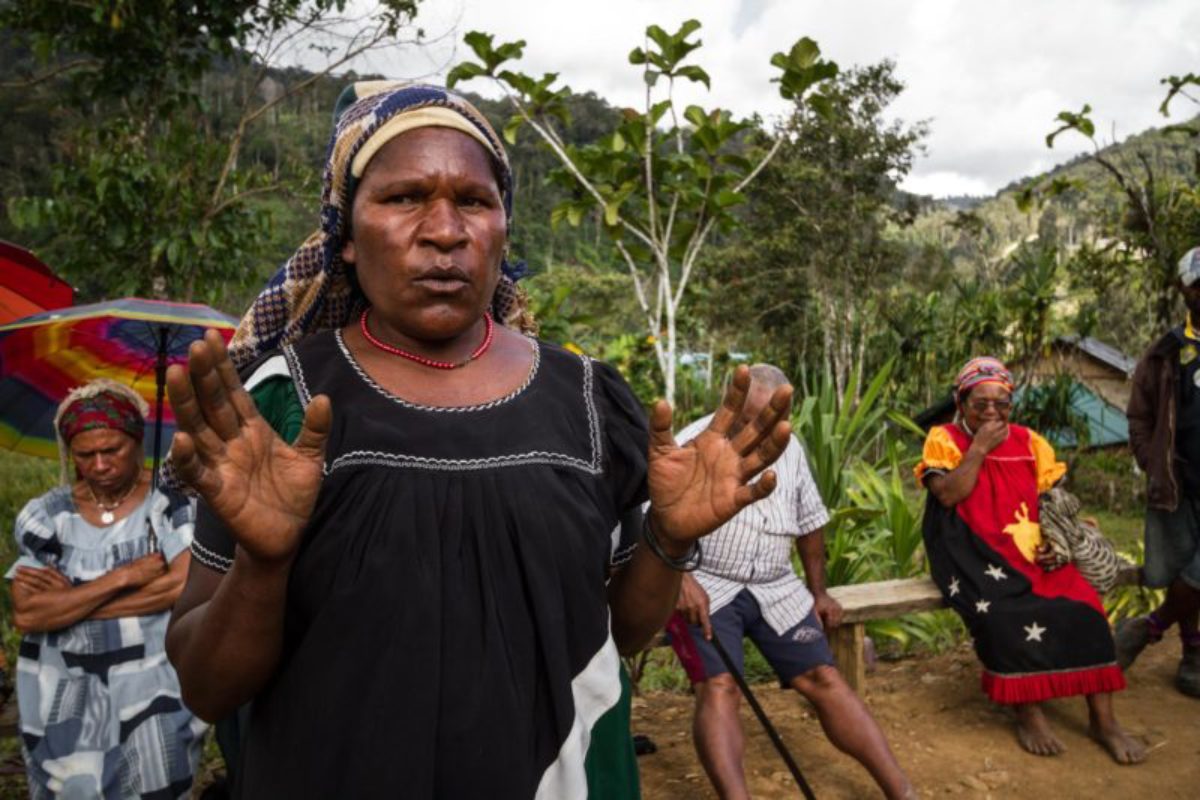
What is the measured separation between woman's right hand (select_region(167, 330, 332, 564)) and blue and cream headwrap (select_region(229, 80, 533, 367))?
0.37m

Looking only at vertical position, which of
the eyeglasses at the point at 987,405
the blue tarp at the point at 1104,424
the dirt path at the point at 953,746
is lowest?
the dirt path at the point at 953,746

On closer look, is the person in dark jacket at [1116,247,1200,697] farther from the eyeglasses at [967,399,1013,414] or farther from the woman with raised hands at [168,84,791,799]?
the woman with raised hands at [168,84,791,799]

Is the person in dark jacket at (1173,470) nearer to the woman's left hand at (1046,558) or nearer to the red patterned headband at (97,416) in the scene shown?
the woman's left hand at (1046,558)

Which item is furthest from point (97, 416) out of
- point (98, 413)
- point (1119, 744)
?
point (1119, 744)

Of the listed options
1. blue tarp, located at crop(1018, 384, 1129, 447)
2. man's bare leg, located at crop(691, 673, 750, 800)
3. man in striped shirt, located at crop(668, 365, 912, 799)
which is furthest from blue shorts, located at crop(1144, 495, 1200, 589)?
blue tarp, located at crop(1018, 384, 1129, 447)

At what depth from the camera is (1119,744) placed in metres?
3.69

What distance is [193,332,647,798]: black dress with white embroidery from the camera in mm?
1048

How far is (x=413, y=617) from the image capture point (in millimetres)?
1048

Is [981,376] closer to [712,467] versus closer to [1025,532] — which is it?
[1025,532]

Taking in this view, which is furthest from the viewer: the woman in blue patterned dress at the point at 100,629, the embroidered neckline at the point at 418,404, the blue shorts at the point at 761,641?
the blue shorts at the point at 761,641

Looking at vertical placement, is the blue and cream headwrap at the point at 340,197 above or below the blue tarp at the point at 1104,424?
above

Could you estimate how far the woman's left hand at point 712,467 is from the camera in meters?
1.19

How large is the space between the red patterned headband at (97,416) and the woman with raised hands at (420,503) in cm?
158

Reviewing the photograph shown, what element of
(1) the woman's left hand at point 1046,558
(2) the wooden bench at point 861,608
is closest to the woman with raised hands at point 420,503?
(2) the wooden bench at point 861,608
